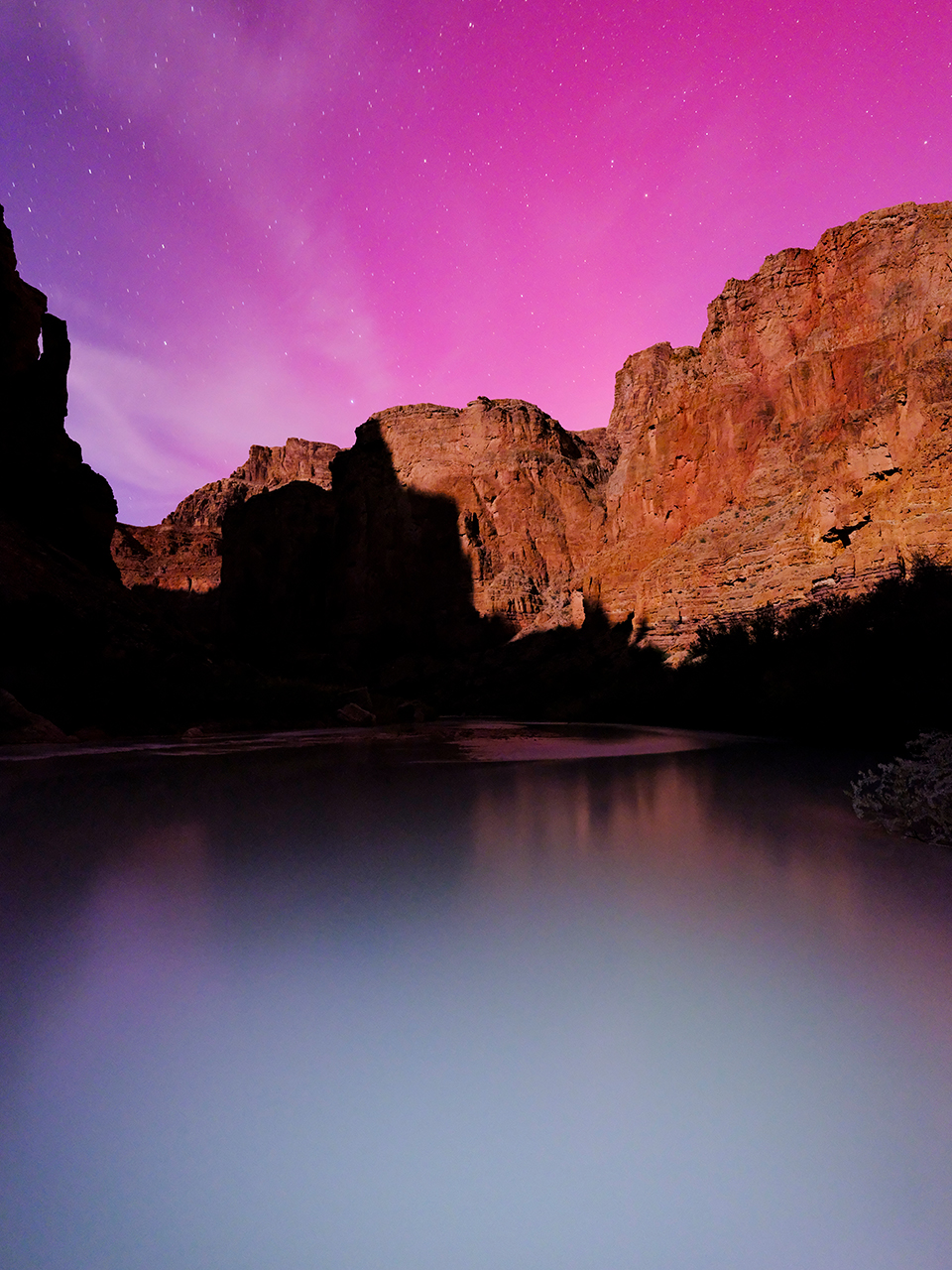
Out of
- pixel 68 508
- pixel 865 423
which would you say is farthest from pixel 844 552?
pixel 68 508

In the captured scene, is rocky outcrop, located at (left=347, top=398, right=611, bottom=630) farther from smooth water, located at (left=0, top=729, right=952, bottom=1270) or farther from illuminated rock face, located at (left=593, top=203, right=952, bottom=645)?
smooth water, located at (left=0, top=729, right=952, bottom=1270)

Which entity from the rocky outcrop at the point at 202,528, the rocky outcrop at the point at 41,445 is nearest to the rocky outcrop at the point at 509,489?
the rocky outcrop at the point at 202,528

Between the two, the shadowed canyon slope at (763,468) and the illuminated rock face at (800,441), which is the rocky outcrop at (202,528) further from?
the illuminated rock face at (800,441)

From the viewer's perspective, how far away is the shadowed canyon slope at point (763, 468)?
50.9ft

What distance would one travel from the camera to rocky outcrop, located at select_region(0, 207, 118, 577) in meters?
16.3

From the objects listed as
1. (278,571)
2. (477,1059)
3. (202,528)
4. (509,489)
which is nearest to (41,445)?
(477,1059)

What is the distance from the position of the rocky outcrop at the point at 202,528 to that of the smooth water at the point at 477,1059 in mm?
45939

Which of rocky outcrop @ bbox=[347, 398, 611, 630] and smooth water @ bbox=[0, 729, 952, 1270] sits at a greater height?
rocky outcrop @ bbox=[347, 398, 611, 630]

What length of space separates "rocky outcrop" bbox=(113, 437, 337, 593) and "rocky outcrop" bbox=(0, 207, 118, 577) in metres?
25.1

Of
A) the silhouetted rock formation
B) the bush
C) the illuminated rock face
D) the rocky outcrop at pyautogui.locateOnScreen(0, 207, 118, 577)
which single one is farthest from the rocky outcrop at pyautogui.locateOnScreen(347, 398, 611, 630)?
the bush

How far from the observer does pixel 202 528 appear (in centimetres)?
5419

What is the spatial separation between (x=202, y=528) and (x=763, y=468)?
161ft

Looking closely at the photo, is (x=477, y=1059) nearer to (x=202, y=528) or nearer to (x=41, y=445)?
(x=41, y=445)

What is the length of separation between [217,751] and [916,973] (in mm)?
7706
